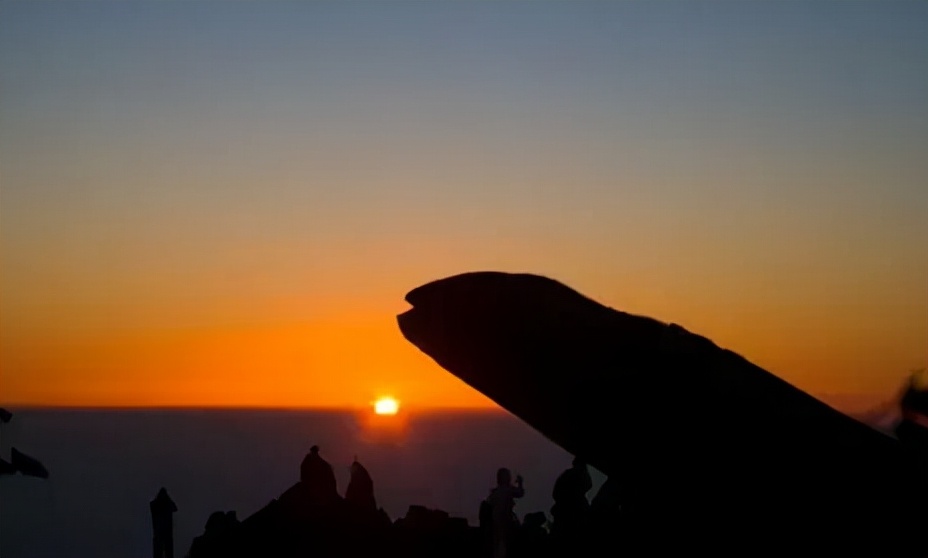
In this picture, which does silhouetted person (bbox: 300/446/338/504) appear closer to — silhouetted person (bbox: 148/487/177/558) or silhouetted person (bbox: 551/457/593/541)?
silhouetted person (bbox: 148/487/177/558)

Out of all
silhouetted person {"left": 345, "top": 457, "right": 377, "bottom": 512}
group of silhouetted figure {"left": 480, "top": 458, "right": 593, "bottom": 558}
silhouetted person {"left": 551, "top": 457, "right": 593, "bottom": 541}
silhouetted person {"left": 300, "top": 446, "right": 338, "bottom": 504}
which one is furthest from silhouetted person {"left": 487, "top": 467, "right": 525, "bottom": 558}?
silhouetted person {"left": 300, "top": 446, "right": 338, "bottom": 504}

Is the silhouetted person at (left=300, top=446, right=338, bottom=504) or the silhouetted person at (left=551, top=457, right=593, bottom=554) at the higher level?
the silhouetted person at (left=300, top=446, right=338, bottom=504)

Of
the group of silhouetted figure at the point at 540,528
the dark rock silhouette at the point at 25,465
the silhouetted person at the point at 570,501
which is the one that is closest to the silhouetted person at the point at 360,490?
the group of silhouetted figure at the point at 540,528

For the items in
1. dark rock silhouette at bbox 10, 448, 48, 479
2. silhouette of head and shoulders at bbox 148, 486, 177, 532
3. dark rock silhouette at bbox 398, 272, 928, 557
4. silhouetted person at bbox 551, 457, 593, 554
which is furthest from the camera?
silhouette of head and shoulders at bbox 148, 486, 177, 532

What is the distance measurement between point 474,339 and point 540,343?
0.80m

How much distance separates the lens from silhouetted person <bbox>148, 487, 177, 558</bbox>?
728 inches

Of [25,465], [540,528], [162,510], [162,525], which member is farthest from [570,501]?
[25,465]

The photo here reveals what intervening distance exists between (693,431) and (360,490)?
895 cm

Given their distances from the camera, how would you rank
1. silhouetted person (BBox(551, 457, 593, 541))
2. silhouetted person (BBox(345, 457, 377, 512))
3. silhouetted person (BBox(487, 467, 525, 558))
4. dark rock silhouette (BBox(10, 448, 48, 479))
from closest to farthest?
dark rock silhouette (BBox(10, 448, 48, 479)) → silhouetted person (BBox(487, 467, 525, 558)) → silhouetted person (BBox(551, 457, 593, 541)) → silhouetted person (BBox(345, 457, 377, 512))

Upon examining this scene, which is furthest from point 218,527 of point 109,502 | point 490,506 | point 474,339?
point 109,502

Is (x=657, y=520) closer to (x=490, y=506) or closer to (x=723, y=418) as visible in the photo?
(x=723, y=418)

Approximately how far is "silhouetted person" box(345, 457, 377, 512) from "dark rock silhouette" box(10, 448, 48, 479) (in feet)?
16.7

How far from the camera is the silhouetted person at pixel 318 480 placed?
63.7 feet

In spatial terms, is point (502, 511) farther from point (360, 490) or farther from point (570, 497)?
point (360, 490)
